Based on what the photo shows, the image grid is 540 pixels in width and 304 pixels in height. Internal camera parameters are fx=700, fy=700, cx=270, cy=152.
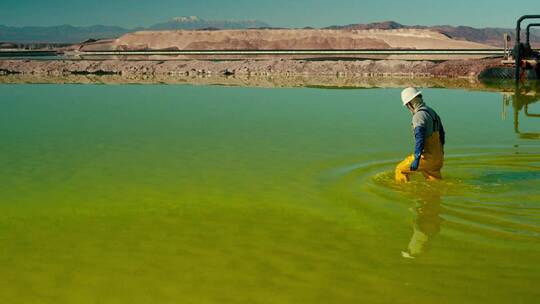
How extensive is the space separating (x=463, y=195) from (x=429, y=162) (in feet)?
1.61

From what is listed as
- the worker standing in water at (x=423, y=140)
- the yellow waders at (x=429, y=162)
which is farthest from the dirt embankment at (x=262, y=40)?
the worker standing in water at (x=423, y=140)

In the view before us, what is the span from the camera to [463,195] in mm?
7328

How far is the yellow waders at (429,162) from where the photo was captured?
730 cm

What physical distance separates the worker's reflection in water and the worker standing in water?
0.92ft

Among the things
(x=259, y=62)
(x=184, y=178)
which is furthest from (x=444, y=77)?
(x=184, y=178)

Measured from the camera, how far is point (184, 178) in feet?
28.3

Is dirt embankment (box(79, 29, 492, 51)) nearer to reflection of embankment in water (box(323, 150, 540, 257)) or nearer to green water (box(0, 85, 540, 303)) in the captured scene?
green water (box(0, 85, 540, 303))

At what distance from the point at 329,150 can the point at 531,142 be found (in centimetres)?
333

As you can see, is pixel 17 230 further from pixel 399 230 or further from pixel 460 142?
pixel 460 142

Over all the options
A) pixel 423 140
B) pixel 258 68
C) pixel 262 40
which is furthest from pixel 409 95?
pixel 262 40

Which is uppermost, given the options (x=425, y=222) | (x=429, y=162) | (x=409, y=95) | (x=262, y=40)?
(x=262, y=40)

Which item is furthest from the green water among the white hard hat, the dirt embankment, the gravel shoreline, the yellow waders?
the dirt embankment

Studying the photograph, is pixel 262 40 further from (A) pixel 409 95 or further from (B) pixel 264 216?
(B) pixel 264 216

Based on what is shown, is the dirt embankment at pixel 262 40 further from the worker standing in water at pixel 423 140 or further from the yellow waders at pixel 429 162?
the worker standing in water at pixel 423 140
